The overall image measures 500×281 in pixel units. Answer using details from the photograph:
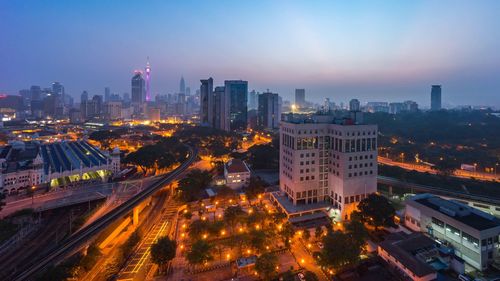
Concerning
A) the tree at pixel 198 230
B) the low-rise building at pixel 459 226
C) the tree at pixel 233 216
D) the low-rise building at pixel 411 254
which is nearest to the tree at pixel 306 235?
the low-rise building at pixel 411 254

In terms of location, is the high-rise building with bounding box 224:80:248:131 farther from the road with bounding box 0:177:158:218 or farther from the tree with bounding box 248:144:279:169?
the road with bounding box 0:177:158:218

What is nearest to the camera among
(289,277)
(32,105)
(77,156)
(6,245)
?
(289,277)

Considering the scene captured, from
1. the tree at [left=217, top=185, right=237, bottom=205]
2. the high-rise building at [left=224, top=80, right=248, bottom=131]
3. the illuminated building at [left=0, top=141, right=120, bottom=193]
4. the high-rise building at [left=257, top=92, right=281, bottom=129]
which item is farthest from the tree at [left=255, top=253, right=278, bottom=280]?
the high-rise building at [left=257, top=92, right=281, bottom=129]

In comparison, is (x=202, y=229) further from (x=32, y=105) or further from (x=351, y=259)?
(x=32, y=105)

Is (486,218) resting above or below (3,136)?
below

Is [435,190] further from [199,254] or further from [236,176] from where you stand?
[199,254]

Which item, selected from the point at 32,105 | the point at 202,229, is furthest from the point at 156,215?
the point at 32,105

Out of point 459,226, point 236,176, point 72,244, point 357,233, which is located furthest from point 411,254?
point 72,244
